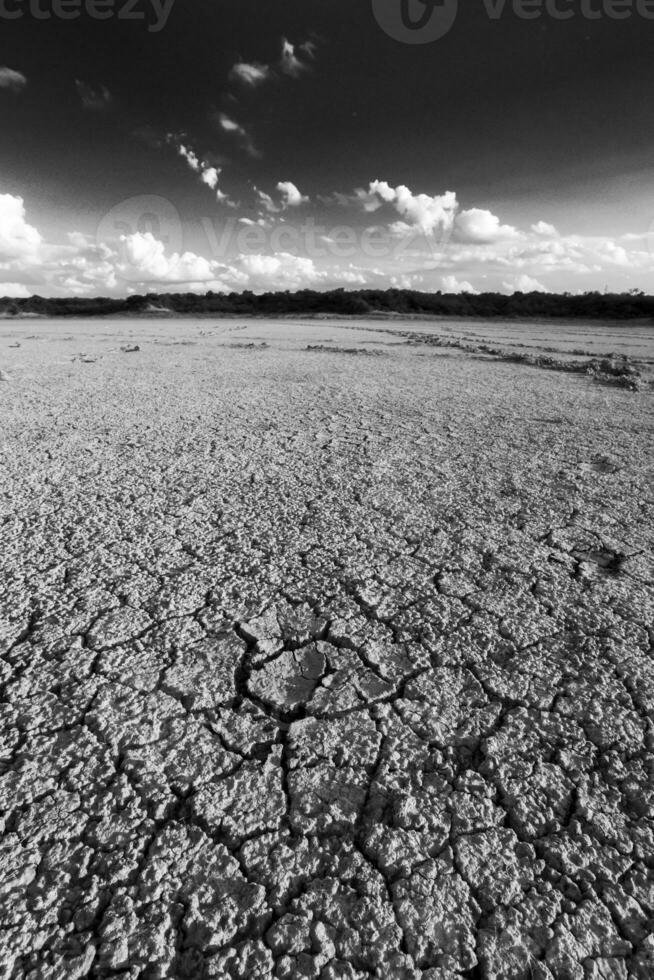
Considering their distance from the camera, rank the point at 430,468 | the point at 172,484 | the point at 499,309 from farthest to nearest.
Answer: the point at 499,309 < the point at 430,468 < the point at 172,484

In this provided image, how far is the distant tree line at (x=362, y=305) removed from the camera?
20156mm

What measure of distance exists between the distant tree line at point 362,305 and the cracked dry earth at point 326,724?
20344 millimetres

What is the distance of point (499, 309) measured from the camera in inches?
886

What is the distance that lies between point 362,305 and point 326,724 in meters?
24.3

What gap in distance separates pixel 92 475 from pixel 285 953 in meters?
2.17

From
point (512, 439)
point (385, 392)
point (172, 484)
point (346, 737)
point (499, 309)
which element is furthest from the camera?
point (499, 309)

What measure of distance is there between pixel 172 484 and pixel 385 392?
2701 millimetres

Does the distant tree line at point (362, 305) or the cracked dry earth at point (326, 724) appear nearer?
the cracked dry earth at point (326, 724)

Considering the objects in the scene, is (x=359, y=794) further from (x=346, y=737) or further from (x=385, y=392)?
(x=385, y=392)

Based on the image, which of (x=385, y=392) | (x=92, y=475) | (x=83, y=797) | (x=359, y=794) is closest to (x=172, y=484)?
(x=92, y=475)

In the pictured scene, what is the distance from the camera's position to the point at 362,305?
23.5m

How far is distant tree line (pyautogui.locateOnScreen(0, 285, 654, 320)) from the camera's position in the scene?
20156 mm

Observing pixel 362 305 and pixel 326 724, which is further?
pixel 362 305

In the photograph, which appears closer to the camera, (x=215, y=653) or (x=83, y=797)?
(x=83, y=797)
